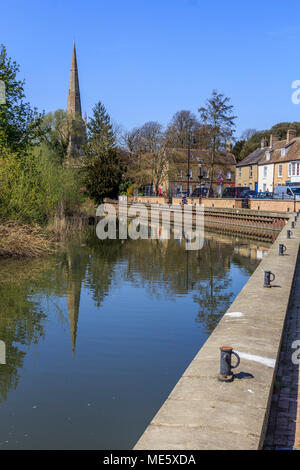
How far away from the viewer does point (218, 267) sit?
19594mm

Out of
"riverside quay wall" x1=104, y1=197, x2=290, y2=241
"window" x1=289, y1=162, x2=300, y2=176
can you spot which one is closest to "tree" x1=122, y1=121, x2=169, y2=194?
"window" x1=289, y1=162, x2=300, y2=176

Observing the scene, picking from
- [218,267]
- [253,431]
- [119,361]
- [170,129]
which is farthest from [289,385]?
[170,129]

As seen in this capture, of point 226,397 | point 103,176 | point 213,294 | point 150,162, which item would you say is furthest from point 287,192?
point 226,397

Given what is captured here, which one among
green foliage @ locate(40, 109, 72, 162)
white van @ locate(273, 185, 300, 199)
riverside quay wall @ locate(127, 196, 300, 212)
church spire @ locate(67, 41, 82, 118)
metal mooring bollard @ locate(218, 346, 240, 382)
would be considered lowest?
metal mooring bollard @ locate(218, 346, 240, 382)

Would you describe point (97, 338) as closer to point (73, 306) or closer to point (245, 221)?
Result: point (73, 306)

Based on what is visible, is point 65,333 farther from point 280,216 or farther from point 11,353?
point 280,216

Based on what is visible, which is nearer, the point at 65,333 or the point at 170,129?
the point at 65,333

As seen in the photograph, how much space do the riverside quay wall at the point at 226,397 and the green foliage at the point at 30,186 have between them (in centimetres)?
1572

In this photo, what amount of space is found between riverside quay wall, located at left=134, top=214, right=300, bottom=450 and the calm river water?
1.28 m

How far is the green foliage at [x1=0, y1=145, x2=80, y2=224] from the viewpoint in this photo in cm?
2158

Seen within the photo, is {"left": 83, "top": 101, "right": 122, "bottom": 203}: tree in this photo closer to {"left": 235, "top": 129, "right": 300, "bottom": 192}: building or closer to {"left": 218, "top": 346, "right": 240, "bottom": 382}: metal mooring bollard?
{"left": 235, "top": 129, "right": 300, "bottom": 192}: building
